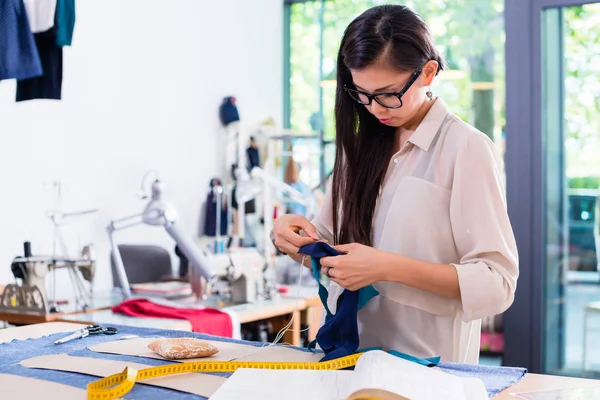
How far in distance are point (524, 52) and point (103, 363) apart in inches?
142

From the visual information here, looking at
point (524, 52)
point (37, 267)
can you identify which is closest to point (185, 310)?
point (37, 267)

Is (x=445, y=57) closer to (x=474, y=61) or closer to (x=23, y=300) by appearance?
(x=474, y=61)

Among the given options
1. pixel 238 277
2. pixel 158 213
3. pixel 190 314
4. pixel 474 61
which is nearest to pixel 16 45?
pixel 158 213

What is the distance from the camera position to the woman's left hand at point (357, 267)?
144cm

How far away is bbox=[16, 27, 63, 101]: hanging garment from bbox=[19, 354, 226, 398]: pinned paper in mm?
1967

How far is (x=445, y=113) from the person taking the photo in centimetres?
167

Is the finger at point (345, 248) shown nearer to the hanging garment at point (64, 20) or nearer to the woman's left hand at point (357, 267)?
the woman's left hand at point (357, 267)

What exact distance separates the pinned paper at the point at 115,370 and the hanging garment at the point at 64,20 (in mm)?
1978

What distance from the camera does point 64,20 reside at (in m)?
3.10

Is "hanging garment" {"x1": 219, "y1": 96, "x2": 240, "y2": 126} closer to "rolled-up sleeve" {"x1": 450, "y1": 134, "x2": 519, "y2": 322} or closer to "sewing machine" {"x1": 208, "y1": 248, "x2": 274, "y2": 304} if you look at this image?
"sewing machine" {"x1": 208, "y1": 248, "x2": 274, "y2": 304}

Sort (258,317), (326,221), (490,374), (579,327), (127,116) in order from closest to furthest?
1. (490,374)
2. (326,221)
3. (258,317)
4. (127,116)
5. (579,327)

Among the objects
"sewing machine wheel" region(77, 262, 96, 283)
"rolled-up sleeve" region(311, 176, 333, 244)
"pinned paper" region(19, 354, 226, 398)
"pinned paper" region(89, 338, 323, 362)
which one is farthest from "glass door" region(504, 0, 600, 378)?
"pinned paper" region(19, 354, 226, 398)

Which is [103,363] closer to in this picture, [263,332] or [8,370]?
[8,370]

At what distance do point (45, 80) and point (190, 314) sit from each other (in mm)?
1202
